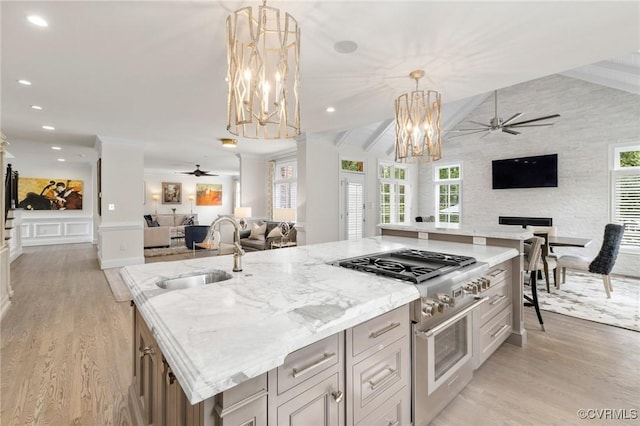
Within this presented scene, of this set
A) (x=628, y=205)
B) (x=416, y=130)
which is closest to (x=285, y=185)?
(x=416, y=130)

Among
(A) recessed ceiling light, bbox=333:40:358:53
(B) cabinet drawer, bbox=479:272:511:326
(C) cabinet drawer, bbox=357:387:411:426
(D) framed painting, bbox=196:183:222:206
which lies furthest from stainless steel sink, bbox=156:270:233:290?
(D) framed painting, bbox=196:183:222:206

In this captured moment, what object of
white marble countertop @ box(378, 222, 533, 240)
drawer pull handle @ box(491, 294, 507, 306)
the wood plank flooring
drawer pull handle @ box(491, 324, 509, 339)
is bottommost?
the wood plank flooring

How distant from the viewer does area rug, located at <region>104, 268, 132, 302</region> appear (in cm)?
382

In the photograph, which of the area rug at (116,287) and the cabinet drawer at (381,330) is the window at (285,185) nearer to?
the area rug at (116,287)

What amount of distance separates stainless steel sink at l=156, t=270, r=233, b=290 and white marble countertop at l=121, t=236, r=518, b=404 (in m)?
0.04

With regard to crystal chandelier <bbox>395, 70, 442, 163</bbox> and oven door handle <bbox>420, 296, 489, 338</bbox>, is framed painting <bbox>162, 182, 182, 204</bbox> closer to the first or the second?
crystal chandelier <bbox>395, 70, 442, 163</bbox>

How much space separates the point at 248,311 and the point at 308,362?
0.28 m

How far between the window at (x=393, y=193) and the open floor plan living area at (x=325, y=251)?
5.65 feet

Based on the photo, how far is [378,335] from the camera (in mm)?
1243

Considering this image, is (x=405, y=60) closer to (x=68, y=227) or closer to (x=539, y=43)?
(x=539, y=43)

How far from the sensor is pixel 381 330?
4.11 feet

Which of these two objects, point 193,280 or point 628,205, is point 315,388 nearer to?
point 193,280

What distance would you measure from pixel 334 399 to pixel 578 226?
671cm

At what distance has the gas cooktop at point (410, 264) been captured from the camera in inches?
58.9
